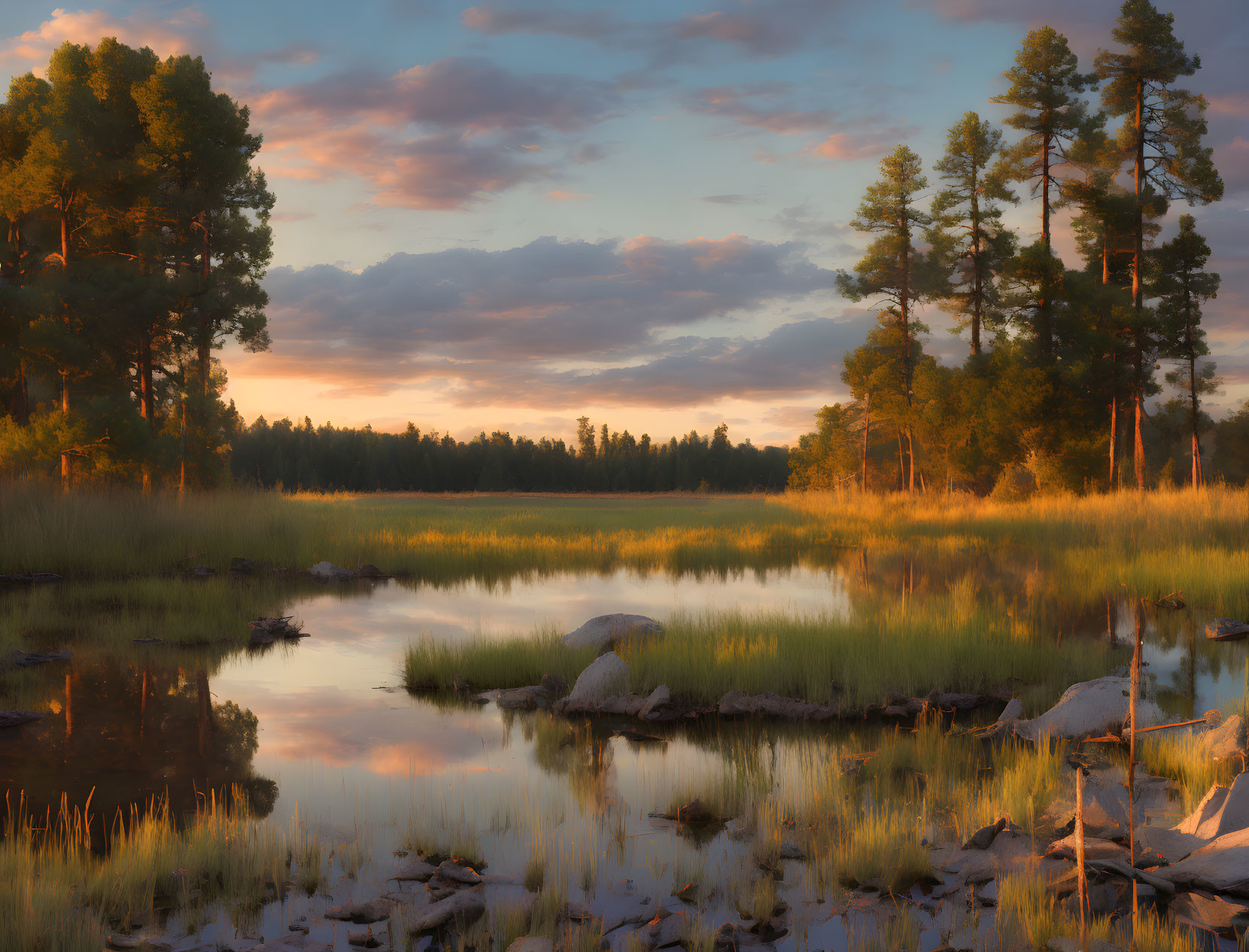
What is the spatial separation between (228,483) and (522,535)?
10.1m

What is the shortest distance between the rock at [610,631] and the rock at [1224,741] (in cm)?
574

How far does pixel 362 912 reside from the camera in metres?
3.79

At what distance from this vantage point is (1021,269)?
32.7 m

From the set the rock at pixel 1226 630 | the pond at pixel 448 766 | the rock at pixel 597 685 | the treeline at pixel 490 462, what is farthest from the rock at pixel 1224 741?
the treeline at pixel 490 462

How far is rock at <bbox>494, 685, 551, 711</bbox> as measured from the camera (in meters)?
8.07

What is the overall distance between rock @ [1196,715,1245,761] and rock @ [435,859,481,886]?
5.37m

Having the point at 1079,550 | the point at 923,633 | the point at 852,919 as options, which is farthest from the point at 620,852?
the point at 1079,550

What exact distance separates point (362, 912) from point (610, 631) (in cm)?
652

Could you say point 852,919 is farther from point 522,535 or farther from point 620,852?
point 522,535

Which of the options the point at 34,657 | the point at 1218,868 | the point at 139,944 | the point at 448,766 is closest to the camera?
the point at 139,944

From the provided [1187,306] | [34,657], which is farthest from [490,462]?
[34,657]

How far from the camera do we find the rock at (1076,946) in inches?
130

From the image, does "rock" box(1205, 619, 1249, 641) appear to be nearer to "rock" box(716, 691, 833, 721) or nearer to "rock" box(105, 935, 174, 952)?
"rock" box(716, 691, 833, 721)

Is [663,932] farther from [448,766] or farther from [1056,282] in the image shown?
[1056,282]
